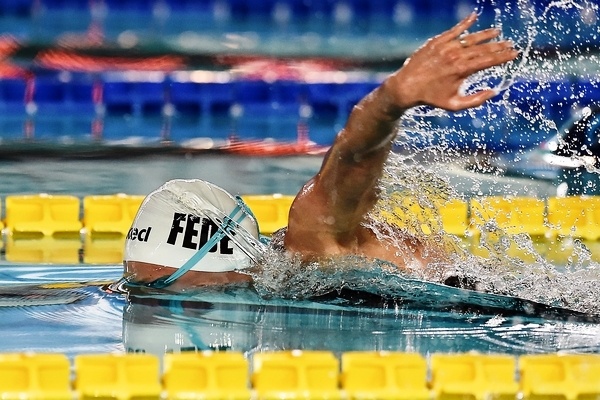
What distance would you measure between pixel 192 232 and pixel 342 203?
0.51 metres

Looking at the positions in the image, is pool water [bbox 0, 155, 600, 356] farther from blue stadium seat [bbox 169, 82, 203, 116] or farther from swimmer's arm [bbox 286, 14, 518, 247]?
blue stadium seat [bbox 169, 82, 203, 116]

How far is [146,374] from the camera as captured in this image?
2496mm

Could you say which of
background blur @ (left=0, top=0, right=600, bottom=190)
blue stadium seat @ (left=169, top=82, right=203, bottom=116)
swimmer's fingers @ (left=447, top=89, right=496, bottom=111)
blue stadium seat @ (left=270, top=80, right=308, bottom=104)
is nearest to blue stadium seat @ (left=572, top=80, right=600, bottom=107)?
background blur @ (left=0, top=0, right=600, bottom=190)

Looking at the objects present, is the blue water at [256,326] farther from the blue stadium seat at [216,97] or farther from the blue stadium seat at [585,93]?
the blue stadium seat at [585,93]

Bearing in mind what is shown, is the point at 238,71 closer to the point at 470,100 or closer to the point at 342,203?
the point at 342,203

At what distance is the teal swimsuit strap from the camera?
9.92 feet

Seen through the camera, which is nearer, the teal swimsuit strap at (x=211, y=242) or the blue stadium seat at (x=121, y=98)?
the teal swimsuit strap at (x=211, y=242)

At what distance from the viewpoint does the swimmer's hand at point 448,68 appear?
2275 mm

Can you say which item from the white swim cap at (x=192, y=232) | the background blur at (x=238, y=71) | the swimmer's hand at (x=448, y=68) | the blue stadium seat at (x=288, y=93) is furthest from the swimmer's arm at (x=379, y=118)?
the blue stadium seat at (x=288, y=93)

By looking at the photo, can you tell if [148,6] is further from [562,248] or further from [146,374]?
[146,374]

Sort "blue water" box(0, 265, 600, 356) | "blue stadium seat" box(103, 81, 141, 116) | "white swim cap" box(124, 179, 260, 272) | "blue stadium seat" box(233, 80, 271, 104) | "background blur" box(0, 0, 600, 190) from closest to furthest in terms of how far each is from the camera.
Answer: "blue water" box(0, 265, 600, 356), "white swim cap" box(124, 179, 260, 272), "background blur" box(0, 0, 600, 190), "blue stadium seat" box(103, 81, 141, 116), "blue stadium seat" box(233, 80, 271, 104)

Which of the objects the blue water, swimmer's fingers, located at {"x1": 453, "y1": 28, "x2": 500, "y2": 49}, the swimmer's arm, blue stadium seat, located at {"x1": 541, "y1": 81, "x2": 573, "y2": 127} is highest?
blue stadium seat, located at {"x1": 541, "y1": 81, "x2": 573, "y2": 127}

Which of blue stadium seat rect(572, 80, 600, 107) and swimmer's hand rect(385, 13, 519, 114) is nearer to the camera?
swimmer's hand rect(385, 13, 519, 114)

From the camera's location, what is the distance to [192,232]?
3.03 m
